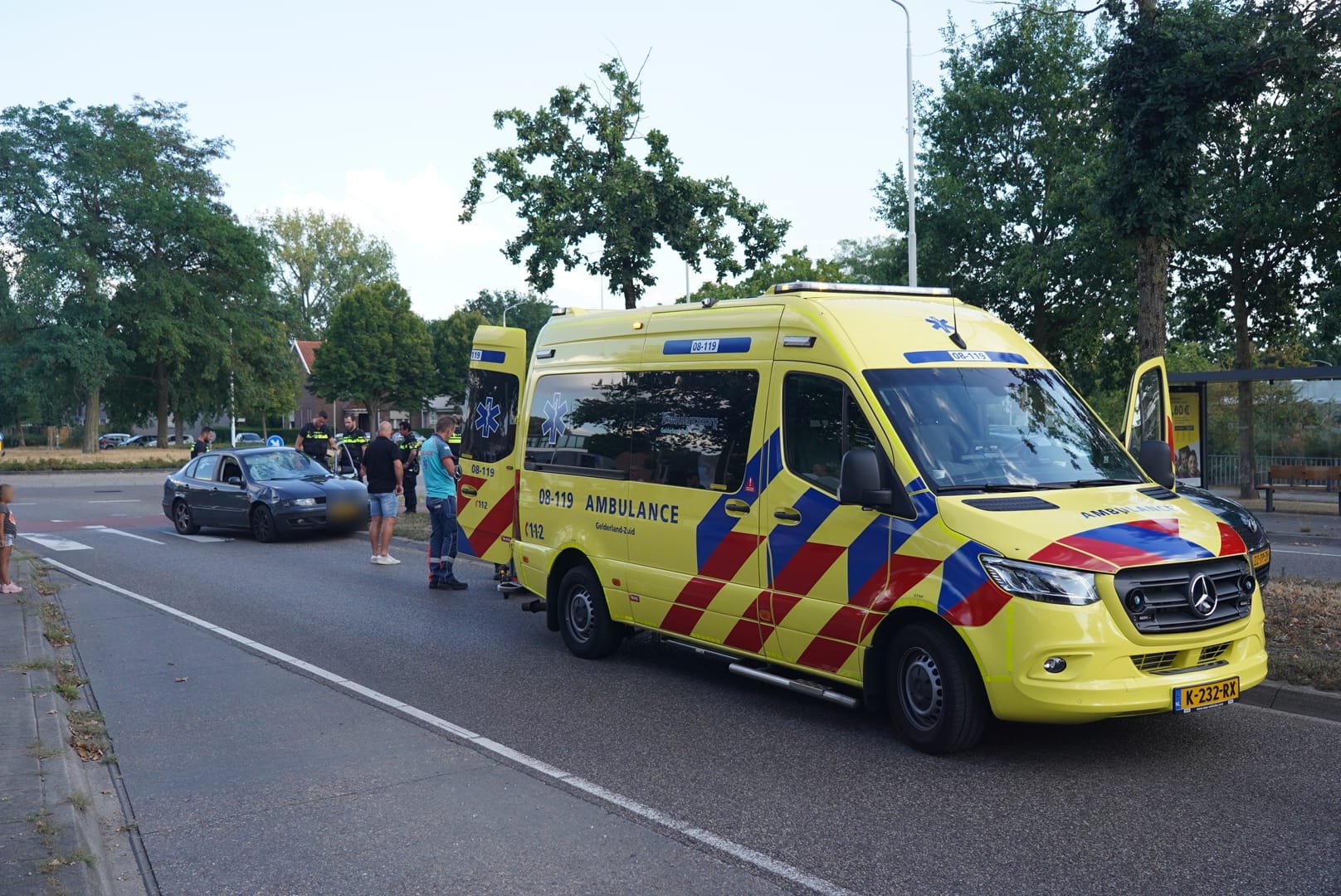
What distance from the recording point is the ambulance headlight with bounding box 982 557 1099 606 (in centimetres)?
559

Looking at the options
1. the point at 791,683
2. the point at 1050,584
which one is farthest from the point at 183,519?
the point at 1050,584

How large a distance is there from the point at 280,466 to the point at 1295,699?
15375 mm

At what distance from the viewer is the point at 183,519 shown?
1936cm

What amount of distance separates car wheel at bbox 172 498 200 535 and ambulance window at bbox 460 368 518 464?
383 inches

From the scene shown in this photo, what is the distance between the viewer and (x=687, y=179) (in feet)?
71.9

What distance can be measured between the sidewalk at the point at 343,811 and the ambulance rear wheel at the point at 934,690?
1747 millimetres

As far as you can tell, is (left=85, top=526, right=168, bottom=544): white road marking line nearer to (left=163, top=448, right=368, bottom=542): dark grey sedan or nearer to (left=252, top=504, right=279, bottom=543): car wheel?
(left=163, top=448, right=368, bottom=542): dark grey sedan

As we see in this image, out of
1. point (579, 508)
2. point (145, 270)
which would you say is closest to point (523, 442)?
point (579, 508)

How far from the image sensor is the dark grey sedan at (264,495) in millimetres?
17531

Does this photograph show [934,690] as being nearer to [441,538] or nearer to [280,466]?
[441,538]

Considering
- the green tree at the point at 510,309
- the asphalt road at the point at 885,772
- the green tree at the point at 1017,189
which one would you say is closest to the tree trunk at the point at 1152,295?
the asphalt road at the point at 885,772

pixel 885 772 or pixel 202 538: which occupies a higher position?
pixel 202 538

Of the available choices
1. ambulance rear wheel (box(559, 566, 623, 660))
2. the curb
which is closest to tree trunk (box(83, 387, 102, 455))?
ambulance rear wheel (box(559, 566, 623, 660))

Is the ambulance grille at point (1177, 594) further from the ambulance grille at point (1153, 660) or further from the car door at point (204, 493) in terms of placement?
the car door at point (204, 493)
